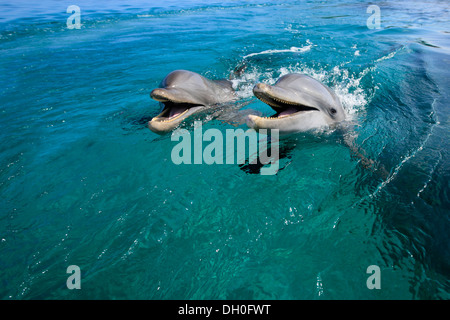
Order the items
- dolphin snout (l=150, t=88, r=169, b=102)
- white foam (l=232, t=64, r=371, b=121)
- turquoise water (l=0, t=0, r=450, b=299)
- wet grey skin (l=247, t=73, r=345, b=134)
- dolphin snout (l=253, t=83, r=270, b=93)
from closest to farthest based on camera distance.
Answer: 1. turquoise water (l=0, t=0, r=450, b=299)
2. dolphin snout (l=253, t=83, r=270, b=93)
3. wet grey skin (l=247, t=73, r=345, b=134)
4. dolphin snout (l=150, t=88, r=169, b=102)
5. white foam (l=232, t=64, r=371, b=121)

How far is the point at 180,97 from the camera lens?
5.33 meters

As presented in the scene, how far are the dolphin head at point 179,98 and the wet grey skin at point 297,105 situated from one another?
167 centimetres

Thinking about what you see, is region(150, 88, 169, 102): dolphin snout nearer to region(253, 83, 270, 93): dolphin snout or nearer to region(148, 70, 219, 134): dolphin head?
region(148, 70, 219, 134): dolphin head

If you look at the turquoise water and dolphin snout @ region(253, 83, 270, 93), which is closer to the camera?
the turquoise water

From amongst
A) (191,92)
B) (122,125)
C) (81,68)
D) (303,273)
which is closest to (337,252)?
(303,273)

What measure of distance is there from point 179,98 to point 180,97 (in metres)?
0.05

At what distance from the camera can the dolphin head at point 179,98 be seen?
4.97m

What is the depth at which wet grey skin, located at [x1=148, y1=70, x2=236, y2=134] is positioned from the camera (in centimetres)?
493

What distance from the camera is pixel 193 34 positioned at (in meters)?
15.0

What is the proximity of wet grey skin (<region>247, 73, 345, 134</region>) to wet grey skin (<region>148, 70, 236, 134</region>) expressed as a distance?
5.51 ft

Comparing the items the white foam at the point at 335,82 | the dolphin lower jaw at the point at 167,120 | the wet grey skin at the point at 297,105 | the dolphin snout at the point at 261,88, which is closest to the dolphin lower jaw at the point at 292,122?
the wet grey skin at the point at 297,105

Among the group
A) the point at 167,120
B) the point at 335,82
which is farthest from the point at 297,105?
the point at 335,82

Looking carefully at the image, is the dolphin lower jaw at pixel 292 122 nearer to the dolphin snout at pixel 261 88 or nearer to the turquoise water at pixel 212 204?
the turquoise water at pixel 212 204

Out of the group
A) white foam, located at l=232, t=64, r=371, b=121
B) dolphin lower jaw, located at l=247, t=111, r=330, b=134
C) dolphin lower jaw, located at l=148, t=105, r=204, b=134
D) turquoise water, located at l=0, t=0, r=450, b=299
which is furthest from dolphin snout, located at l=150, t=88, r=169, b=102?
white foam, located at l=232, t=64, r=371, b=121
